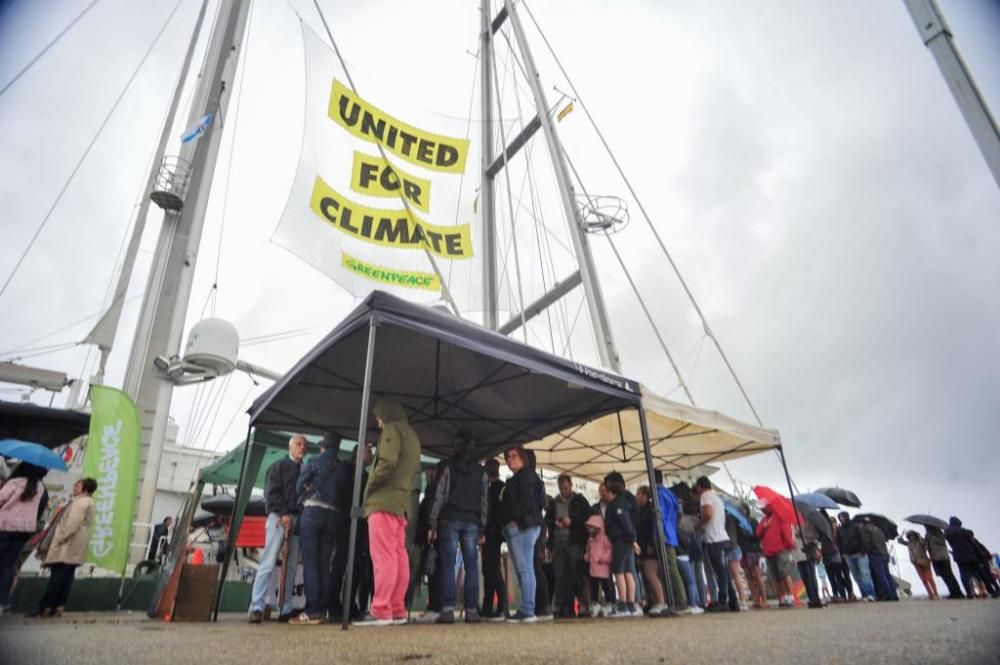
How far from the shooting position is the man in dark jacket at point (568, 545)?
5586 millimetres

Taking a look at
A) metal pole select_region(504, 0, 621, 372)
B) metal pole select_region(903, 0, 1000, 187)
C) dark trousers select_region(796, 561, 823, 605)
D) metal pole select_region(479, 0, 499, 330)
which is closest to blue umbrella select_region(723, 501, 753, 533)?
dark trousers select_region(796, 561, 823, 605)

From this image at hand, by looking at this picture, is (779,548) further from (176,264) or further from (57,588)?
(176,264)

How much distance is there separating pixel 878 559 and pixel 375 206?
11.0 metres

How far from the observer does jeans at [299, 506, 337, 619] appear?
4301 mm

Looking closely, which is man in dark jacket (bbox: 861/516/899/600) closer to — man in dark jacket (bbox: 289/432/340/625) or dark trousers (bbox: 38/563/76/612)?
man in dark jacket (bbox: 289/432/340/625)

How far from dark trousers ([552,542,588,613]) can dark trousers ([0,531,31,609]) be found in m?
5.38

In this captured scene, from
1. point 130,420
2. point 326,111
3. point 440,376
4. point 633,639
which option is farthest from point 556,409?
Answer: point 326,111

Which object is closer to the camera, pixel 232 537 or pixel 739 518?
pixel 232 537

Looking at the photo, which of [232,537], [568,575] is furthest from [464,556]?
[232,537]

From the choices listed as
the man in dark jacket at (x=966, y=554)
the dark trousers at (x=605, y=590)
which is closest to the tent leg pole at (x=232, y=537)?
the dark trousers at (x=605, y=590)

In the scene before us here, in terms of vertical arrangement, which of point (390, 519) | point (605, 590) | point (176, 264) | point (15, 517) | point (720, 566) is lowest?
point (605, 590)

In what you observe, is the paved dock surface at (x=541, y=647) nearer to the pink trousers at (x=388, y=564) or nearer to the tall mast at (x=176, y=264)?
the pink trousers at (x=388, y=564)

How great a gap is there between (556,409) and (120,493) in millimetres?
5609

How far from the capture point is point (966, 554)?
321 inches
